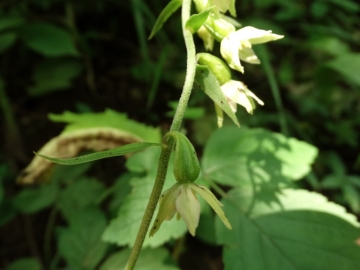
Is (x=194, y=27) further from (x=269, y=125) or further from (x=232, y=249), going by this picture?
(x=269, y=125)

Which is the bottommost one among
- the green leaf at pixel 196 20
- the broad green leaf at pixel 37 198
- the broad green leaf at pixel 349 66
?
the broad green leaf at pixel 349 66

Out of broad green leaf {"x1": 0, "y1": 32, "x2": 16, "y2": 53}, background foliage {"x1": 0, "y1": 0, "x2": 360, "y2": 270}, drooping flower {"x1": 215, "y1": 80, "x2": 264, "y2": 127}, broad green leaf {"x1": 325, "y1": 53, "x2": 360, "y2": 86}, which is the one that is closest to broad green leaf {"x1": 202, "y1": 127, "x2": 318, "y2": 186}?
background foliage {"x1": 0, "y1": 0, "x2": 360, "y2": 270}

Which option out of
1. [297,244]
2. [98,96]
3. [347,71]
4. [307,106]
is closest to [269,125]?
[307,106]

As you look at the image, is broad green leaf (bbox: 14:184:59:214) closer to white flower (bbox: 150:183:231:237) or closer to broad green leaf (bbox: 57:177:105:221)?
broad green leaf (bbox: 57:177:105:221)

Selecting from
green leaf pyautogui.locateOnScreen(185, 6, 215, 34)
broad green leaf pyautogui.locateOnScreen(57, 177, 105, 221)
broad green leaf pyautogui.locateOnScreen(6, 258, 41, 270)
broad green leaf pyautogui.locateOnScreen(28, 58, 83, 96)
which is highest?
green leaf pyautogui.locateOnScreen(185, 6, 215, 34)

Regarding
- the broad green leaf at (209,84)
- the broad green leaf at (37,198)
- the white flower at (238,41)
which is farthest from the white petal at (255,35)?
the broad green leaf at (37,198)

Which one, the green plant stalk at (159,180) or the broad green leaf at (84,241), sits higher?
the green plant stalk at (159,180)

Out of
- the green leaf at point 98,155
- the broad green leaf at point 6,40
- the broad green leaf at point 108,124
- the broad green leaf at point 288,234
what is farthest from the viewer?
the broad green leaf at point 6,40

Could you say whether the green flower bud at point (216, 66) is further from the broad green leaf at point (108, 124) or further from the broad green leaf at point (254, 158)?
the broad green leaf at point (108, 124)
